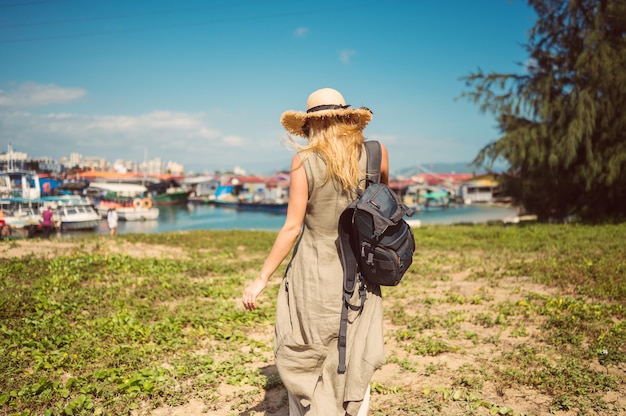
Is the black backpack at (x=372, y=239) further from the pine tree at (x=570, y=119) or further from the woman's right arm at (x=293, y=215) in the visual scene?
the pine tree at (x=570, y=119)

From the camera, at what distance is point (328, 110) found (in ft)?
7.69

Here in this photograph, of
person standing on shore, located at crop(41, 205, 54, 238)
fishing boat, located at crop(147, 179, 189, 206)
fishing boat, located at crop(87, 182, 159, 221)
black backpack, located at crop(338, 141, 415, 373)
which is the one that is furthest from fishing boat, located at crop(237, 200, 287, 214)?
black backpack, located at crop(338, 141, 415, 373)

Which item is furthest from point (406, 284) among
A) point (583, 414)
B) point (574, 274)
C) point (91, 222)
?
point (91, 222)

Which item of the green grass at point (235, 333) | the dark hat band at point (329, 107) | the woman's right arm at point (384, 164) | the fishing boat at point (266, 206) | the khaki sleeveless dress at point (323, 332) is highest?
the dark hat band at point (329, 107)

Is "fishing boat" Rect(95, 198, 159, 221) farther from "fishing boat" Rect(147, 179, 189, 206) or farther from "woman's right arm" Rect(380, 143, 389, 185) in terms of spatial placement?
"woman's right arm" Rect(380, 143, 389, 185)

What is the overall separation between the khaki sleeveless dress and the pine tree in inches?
632

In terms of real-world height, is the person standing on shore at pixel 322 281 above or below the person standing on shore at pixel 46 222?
above

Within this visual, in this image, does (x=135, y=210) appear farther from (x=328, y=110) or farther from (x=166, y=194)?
(x=328, y=110)

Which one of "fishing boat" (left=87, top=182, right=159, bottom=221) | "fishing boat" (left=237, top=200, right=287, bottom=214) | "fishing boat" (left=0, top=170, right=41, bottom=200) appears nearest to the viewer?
"fishing boat" (left=0, top=170, right=41, bottom=200)

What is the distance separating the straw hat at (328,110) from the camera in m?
2.36

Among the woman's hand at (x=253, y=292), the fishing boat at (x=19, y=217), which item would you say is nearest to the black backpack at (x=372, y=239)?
the woman's hand at (x=253, y=292)

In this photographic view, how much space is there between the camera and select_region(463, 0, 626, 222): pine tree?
602 inches

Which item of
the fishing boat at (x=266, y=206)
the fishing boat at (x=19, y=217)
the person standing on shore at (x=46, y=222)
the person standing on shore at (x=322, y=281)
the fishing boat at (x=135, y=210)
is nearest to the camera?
the person standing on shore at (x=322, y=281)

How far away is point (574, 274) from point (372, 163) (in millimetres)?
6089
